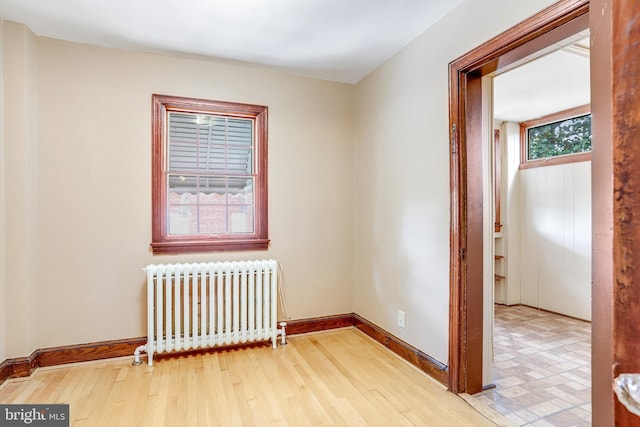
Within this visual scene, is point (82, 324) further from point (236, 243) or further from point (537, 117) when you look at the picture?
point (537, 117)

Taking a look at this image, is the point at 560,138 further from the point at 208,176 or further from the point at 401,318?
the point at 208,176

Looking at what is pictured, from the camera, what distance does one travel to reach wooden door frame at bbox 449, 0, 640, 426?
0.52 m

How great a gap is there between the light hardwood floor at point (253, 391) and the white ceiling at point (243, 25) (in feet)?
8.37

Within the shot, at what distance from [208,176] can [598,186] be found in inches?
111

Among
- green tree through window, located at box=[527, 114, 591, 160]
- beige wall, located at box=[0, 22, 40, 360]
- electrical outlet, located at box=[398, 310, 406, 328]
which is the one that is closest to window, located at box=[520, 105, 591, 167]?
green tree through window, located at box=[527, 114, 591, 160]

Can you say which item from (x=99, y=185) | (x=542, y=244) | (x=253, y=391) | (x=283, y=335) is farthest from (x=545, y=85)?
(x=99, y=185)

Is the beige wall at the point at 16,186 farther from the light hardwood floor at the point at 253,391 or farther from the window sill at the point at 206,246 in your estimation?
the window sill at the point at 206,246

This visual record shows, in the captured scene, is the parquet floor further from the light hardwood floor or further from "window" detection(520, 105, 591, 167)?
"window" detection(520, 105, 591, 167)

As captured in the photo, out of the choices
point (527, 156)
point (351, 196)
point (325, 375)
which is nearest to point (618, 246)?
point (325, 375)

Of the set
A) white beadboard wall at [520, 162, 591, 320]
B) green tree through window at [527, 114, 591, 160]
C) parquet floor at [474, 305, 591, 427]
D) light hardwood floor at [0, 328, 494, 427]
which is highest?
green tree through window at [527, 114, 591, 160]

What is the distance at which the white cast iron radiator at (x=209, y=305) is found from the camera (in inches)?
103

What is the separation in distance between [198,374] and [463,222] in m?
2.19

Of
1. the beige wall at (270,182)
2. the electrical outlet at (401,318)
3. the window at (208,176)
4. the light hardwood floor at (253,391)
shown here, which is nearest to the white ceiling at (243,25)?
the beige wall at (270,182)

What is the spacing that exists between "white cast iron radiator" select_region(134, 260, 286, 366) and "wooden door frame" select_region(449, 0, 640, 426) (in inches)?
61.4
